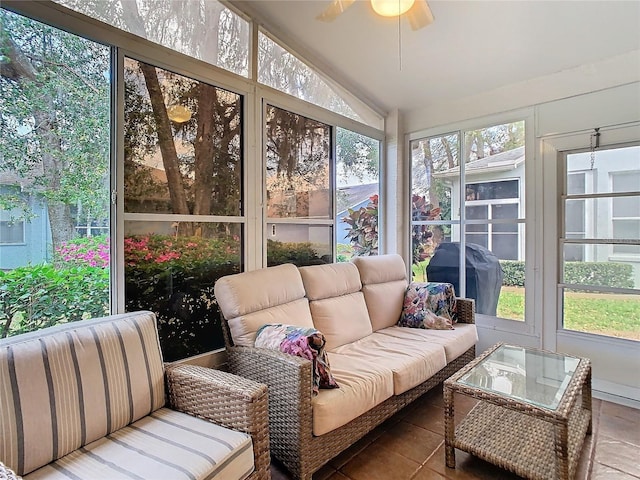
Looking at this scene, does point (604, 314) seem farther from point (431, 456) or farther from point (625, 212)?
point (431, 456)

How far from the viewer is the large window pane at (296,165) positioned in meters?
2.84

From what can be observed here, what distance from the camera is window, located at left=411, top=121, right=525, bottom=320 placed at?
317 cm

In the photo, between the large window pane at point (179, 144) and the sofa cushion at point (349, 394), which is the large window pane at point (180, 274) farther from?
the sofa cushion at point (349, 394)

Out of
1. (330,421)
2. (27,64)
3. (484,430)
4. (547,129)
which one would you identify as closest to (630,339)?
(484,430)

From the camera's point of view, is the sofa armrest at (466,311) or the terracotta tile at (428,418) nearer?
the terracotta tile at (428,418)

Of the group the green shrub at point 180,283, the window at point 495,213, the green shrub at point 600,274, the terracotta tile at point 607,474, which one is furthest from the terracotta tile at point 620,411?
the green shrub at point 180,283

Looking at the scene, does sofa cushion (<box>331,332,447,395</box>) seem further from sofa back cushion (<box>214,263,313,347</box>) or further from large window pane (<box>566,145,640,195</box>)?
large window pane (<box>566,145,640,195</box>)

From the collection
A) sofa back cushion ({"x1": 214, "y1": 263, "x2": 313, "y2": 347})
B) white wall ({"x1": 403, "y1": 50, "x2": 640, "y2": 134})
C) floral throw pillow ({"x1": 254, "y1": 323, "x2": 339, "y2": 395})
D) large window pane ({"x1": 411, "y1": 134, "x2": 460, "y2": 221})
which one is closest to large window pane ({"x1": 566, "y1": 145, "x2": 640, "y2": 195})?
white wall ({"x1": 403, "y1": 50, "x2": 640, "y2": 134})

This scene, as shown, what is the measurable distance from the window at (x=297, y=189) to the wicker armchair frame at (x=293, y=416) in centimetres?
107

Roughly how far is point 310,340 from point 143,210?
4.10ft

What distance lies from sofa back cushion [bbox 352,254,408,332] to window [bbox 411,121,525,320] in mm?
646

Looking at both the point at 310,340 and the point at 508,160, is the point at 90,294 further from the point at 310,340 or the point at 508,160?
the point at 508,160

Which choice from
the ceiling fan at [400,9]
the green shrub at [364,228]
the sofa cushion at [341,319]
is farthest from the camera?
the green shrub at [364,228]

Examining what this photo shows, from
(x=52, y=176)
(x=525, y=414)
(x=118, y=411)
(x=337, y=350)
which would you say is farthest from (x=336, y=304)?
(x=52, y=176)
